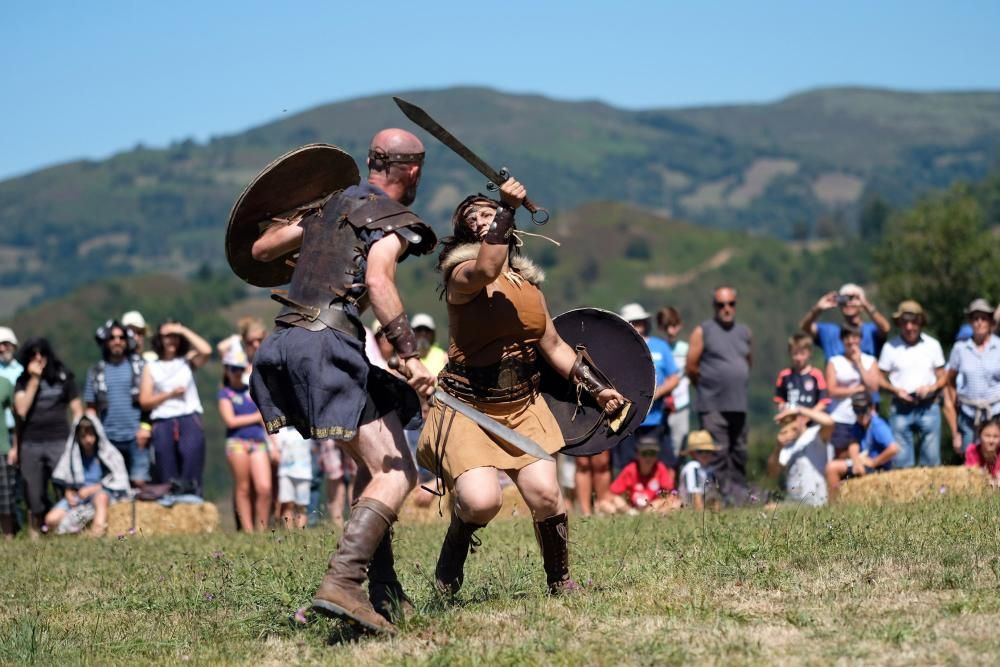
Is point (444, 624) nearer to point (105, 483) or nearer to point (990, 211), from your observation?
point (105, 483)

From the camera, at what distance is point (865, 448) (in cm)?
1164

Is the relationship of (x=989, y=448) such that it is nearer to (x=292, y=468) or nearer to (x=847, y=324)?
(x=847, y=324)

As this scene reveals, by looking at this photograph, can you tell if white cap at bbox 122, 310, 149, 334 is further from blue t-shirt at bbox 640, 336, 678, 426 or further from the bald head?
the bald head

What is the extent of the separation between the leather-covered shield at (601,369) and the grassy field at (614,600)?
0.73 metres

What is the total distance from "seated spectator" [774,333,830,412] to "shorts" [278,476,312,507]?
380 centimetres

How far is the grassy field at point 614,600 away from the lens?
541cm

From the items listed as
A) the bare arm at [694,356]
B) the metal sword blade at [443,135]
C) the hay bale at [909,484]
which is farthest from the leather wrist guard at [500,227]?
the bare arm at [694,356]

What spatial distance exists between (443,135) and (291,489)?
20.0 ft

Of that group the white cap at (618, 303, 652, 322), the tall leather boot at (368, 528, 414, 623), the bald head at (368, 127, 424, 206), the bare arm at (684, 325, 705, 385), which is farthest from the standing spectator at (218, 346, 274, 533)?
the bald head at (368, 127, 424, 206)

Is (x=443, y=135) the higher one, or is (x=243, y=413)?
(x=443, y=135)

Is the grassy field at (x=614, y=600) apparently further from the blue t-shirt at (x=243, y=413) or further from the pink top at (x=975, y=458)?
the blue t-shirt at (x=243, y=413)

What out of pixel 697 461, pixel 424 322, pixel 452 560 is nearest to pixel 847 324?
pixel 697 461

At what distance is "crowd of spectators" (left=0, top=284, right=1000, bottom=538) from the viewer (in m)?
11.5

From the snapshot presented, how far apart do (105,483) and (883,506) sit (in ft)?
19.8
